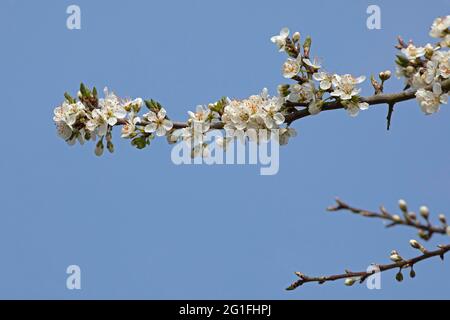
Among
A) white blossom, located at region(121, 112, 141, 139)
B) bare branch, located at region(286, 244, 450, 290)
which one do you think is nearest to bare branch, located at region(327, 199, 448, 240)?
bare branch, located at region(286, 244, 450, 290)

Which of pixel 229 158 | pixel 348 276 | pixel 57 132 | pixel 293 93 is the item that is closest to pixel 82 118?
pixel 57 132

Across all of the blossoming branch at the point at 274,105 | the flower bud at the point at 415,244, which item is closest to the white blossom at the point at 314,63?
the blossoming branch at the point at 274,105

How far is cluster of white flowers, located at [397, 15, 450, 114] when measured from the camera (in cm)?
464

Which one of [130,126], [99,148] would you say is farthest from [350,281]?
[99,148]

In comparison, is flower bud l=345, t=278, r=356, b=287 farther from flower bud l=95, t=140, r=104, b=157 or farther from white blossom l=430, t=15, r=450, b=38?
flower bud l=95, t=140, r=104, b=157

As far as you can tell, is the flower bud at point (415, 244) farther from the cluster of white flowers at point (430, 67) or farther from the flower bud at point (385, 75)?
the flower bud at point (385, 75)

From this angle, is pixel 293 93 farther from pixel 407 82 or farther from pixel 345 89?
pixel 407 82

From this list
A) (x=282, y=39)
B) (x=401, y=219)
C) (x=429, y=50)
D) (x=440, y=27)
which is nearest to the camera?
(x=401, y=219)

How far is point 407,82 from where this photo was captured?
4.90 meters

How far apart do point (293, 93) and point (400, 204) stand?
86.0 inches

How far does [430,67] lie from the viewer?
185 inches

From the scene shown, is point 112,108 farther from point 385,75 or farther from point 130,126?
point 385,75

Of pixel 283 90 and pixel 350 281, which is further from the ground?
pixel 283 90

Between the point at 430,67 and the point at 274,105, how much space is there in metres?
1.15
